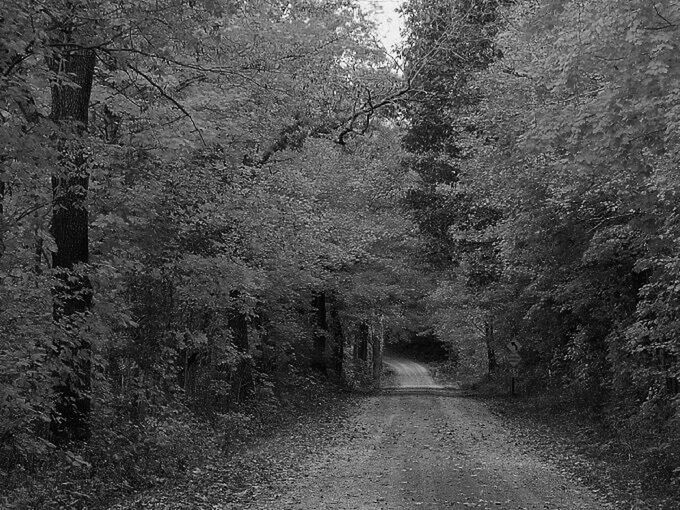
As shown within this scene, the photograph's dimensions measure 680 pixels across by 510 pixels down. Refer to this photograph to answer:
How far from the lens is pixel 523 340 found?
31922 millimetres

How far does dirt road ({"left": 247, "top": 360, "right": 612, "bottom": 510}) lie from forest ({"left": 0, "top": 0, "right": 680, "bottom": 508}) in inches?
86.8

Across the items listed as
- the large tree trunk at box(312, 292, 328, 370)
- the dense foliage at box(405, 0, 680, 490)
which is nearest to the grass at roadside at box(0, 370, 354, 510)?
the dense foliage at box(405, 0, 680, 490)

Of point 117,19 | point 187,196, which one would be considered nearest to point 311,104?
point 187,196

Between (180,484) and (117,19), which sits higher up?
(117,19)

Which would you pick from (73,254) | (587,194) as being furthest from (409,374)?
(73,254)

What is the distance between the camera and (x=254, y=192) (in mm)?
17078

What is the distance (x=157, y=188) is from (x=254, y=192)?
4.11 metres

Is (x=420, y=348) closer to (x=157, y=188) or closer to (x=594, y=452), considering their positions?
(x=594, y=452)

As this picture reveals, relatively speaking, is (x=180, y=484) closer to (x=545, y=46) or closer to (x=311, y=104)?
(x=311, y=104)

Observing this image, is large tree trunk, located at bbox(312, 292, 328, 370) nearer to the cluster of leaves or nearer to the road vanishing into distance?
the cluster of leaves

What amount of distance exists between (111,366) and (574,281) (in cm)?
1141

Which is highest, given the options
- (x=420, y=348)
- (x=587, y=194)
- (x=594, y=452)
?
(x=587, y=194)

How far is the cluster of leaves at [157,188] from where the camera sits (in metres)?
8.16

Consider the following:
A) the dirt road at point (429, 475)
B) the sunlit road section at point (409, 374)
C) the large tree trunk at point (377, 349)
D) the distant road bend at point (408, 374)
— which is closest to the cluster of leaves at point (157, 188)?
the dirt road at point (429, 475)
